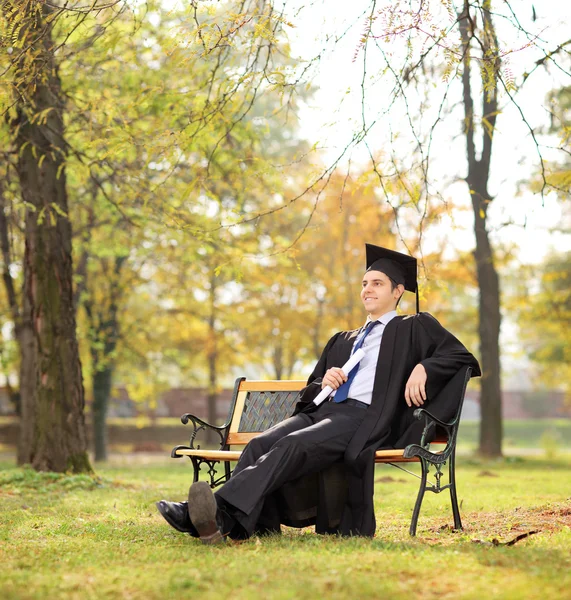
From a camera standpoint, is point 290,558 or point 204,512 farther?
point 204,512

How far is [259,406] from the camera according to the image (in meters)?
6.75

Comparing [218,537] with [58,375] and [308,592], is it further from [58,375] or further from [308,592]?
[58,375]

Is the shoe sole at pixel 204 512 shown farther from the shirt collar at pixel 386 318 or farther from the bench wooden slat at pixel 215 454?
the shirt collar at pixel 386 318

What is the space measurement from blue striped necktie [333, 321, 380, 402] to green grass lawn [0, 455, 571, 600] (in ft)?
3.08

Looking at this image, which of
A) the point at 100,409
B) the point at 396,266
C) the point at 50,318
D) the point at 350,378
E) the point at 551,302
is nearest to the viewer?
A: the point at 350,378

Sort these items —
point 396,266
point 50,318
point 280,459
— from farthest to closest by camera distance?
point 50,318
point 396,266
point 280,459

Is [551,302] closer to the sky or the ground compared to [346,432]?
closer to the sky

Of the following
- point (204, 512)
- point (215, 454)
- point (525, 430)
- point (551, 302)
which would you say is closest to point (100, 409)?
point (551, 302)

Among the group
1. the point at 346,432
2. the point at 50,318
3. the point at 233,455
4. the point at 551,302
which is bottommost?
the point at 233,455

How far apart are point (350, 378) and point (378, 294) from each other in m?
0.63

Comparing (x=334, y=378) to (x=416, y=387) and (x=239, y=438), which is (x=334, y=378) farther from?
(x=239, y=438)

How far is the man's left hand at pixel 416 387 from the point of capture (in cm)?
510

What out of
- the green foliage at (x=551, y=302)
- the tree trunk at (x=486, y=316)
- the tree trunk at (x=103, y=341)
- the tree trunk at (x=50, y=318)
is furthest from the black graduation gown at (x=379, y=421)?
the tree trunk at (x=103, y=341)

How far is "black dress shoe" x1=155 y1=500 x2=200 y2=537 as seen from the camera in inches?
176
